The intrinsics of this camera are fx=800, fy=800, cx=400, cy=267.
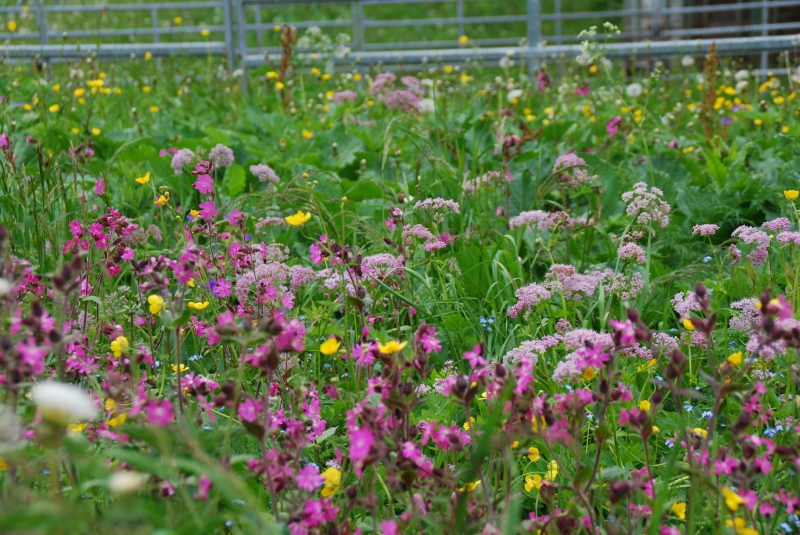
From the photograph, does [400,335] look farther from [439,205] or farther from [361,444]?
[361,444]

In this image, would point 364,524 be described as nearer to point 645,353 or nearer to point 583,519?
point 583,519

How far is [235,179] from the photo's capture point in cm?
294

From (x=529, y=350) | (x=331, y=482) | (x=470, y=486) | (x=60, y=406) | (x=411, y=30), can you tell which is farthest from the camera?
(x=411, y=30)

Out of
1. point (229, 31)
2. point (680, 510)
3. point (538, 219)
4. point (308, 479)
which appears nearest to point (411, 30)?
point (229, 31)

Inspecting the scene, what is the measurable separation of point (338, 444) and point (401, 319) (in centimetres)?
65

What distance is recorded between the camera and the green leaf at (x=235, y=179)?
9.64 feet

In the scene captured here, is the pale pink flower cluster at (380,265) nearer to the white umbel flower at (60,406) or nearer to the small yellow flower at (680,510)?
the small yellow flower at (680,510)

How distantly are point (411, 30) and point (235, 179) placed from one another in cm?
1349

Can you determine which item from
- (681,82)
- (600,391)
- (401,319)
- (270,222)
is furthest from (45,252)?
(681,82)

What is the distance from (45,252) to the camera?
2.27 meters

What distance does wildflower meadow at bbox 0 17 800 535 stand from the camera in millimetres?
967

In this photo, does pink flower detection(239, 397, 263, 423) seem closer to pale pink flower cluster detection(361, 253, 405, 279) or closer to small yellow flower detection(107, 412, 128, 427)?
small yellow flower detection(107, 412, 128, 427)

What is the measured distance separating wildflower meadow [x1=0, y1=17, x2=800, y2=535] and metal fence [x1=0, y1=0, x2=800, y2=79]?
0.85 m

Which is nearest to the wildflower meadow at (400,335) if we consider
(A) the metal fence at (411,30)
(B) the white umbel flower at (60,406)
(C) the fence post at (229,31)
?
(B) the white umbel flower at (60,406)
